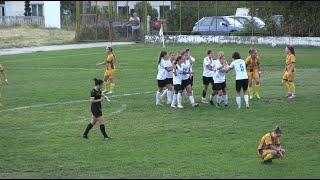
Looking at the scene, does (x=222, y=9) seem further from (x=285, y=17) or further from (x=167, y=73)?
(x=167, y=73)

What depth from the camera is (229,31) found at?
53469 mm

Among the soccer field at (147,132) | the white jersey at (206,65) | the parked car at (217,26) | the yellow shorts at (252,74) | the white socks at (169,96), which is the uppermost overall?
the parked car at (217,26)

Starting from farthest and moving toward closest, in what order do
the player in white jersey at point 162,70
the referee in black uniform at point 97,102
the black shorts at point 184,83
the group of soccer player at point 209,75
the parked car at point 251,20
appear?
the parked car at point 251,20
the player in white jersey at point 162,70
the black shorts at point 184,83
the group of soccer player at point 209,75
the referee in black uniform at point 97,102

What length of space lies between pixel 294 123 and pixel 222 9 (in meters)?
38.7

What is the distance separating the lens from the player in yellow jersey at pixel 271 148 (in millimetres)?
14961

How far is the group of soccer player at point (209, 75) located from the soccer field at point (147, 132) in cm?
45

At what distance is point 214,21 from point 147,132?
3608cm

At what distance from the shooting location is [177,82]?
2311cm

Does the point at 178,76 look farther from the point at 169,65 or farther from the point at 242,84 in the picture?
the point at 242,84

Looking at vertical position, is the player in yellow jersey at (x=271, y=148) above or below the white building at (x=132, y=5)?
below

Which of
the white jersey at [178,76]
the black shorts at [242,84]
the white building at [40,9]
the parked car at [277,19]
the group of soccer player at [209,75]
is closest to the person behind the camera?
the black shorts at [242,84]

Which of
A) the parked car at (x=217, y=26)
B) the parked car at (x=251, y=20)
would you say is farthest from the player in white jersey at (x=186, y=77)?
the parked car at (x=217, y=26)

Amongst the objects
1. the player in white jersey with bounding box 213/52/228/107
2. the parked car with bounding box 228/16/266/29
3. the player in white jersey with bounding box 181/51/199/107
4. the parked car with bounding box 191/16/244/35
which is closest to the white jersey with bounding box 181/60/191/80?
the player in white jersey with bounding box 181/51/199/107

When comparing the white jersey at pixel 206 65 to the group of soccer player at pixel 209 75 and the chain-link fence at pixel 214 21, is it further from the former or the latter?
the chain-link fence at pixel 214 21
